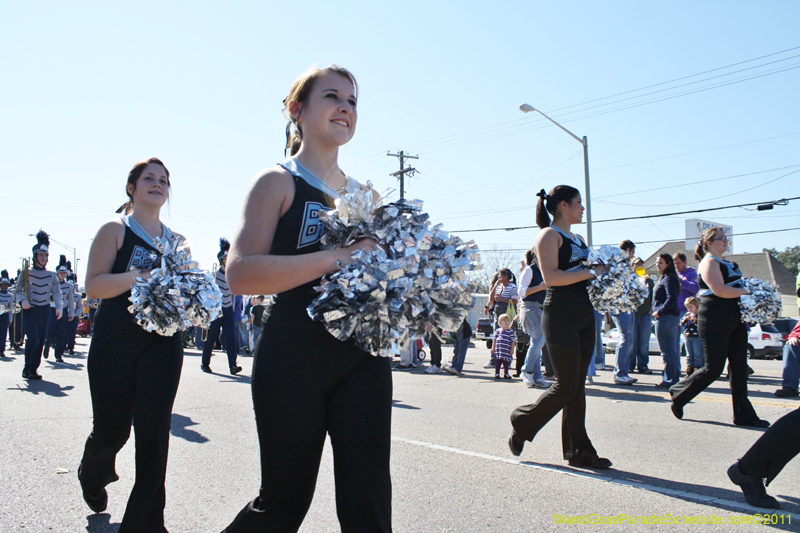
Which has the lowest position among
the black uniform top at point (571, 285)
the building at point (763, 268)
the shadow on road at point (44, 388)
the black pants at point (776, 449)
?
the shadow on road at point (44, 388)

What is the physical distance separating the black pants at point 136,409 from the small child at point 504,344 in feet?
24.6

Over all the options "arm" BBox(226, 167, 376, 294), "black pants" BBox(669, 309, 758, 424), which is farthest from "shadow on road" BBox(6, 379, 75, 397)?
"black pants" BBox(669, 309, 758, 424)

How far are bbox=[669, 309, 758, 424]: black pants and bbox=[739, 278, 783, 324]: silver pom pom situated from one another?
1.00 ft

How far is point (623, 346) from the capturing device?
9.41m

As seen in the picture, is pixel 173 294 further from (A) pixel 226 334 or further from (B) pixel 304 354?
(A) pixel 226 334

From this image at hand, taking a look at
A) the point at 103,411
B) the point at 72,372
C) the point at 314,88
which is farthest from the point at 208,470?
the point at 72,372

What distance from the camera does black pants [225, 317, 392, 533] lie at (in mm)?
1928

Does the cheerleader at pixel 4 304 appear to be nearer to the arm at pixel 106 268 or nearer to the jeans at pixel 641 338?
the arm at pixel 106 268

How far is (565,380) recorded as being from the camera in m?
4.24

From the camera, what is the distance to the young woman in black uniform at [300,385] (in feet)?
6.26

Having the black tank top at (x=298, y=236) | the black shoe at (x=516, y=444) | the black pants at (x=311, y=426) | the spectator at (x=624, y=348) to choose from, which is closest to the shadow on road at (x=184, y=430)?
the black shoe at (x=516, y=444)

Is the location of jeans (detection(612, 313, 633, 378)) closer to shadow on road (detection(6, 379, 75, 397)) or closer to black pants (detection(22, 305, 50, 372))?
shadow on road (detection(6, 379, 75, 397))

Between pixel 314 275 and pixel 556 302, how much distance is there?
9.72 ft

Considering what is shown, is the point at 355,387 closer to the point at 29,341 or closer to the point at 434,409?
the point at 434,409
